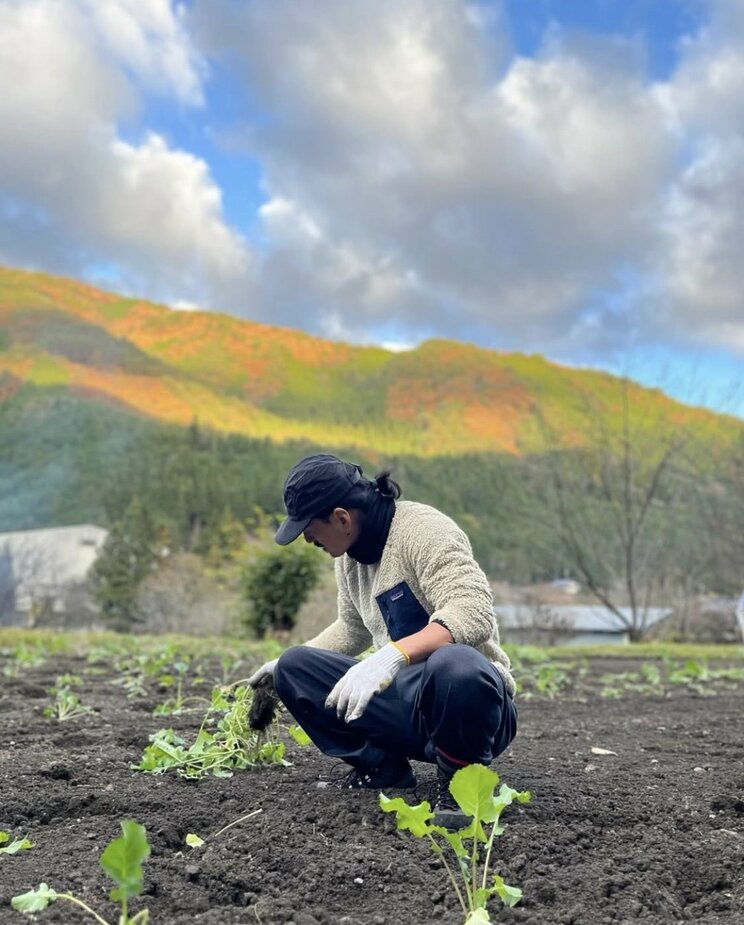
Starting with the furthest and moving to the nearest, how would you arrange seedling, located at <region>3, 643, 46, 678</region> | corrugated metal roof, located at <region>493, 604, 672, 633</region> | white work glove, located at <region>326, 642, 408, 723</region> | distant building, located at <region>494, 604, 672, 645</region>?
corrugated metal roof, located at <region>493, 604, 672, 633</region>, distant building, located at <region>494, 604, 672, 645</region>, seedling, located at <region>3, 643, 46, 678</region>, white work glove, located at <region>326, 642, 408, 723</region>

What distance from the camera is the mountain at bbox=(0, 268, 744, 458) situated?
42.1 m

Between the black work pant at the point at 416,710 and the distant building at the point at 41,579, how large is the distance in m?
21.6

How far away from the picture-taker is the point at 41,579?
92.8ft

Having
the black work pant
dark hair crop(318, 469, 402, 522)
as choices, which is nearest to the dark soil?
the black work pant

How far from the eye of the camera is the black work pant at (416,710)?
2510mm

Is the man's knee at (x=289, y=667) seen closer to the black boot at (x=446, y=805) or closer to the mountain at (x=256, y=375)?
the black boot at (x=446, y=805)

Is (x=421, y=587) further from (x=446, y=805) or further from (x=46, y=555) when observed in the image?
(x=46, y=555)

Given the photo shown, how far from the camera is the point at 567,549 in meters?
19.5

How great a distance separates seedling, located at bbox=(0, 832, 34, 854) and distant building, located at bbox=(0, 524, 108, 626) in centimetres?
2186

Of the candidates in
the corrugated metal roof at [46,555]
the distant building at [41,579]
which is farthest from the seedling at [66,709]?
the corrugated metal roof at [46,555]

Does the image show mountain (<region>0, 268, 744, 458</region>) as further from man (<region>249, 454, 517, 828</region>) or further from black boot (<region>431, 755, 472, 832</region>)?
black boot (<region>431, 755, 472, 832</region>)

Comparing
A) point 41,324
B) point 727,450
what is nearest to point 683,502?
point 727,450

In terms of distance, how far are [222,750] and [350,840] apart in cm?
A: 90

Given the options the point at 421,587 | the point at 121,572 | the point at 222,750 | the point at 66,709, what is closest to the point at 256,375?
the point at 121,572
